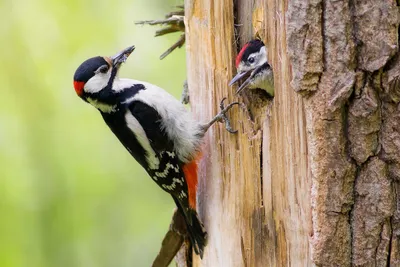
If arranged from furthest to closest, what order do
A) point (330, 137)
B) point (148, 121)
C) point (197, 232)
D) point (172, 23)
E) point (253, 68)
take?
point (172, 23), point (148, 121), point (197, 232), point (253, 68), point (330, 137)

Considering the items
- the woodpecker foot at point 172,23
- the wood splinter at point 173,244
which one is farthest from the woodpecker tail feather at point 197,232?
the woodpecker foot at point 172,23

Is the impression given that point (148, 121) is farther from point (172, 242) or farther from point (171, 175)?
point (172, 242)

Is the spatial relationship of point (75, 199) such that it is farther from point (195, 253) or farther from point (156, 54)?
point (195, 253)

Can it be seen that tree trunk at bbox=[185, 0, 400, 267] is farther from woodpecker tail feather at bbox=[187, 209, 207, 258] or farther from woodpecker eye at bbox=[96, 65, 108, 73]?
woodpecker eye at bbox=[96, 65, 108, 73]

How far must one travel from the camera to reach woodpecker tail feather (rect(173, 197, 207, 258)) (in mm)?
3594

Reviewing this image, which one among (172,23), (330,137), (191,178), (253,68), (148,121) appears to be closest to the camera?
(330,137)

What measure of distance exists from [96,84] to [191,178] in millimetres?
870

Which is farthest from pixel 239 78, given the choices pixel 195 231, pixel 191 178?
pixel 195 231

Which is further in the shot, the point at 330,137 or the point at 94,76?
the point at 94,76

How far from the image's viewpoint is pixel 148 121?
3.97 m

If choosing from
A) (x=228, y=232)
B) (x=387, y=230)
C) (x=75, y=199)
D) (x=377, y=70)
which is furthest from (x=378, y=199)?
(x=75, y=199)

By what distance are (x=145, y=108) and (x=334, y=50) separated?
6.03 ft

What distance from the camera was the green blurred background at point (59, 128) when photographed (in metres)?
6.02

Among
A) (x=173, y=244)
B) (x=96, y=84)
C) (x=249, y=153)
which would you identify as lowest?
(x=173, y=244)
